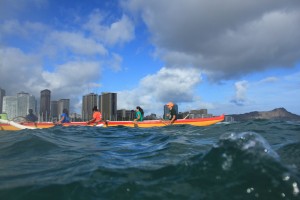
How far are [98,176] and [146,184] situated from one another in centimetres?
73

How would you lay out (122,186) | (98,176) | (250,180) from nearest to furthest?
(250,180), (122,186), (98,176)

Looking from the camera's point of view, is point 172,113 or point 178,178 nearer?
point 178,178

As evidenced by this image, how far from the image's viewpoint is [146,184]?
305 centimetres

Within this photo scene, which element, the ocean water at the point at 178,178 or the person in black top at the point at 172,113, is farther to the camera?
the person in black top at the point at 172,113

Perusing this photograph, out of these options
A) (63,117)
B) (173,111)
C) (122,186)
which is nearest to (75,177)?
(122,186)

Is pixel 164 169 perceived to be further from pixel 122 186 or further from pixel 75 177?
pixel 75 177

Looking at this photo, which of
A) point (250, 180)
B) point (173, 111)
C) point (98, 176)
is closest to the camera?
point (250, 180)

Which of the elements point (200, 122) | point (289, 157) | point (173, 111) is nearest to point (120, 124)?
point (173, 111)

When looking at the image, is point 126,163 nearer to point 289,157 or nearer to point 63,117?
point 289,157

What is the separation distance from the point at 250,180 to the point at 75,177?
2093 millimetres

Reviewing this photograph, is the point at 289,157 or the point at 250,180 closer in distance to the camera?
the point at 250,180

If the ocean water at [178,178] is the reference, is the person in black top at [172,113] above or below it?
above

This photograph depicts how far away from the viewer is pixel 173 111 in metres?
19.7

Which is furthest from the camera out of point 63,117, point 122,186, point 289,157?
point 63,117
